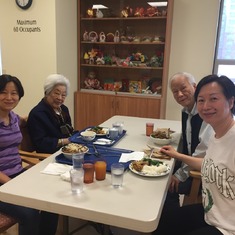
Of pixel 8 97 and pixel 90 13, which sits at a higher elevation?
pixel 90 13

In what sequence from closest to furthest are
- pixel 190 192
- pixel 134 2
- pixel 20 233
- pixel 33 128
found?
pixel 20 233
pixel 190 192
pixel 33 128
pixel 134 2

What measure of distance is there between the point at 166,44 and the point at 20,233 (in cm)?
295

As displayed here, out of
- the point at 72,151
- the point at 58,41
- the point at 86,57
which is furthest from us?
the point at 86,57

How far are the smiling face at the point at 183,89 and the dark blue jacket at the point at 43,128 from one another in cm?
99

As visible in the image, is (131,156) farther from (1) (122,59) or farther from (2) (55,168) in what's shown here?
(1) (122,59)

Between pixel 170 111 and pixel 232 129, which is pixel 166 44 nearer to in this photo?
pixel 170 111

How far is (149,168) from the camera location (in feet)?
4.54

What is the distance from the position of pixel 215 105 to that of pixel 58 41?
2.76 m

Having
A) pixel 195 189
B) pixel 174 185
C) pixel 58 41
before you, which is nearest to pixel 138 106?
pixel 58 41

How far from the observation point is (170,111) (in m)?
3.97

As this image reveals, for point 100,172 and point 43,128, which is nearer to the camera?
point 100,172

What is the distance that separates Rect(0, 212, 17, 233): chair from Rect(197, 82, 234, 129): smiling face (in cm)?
117

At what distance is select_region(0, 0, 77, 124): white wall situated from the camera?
3396mm

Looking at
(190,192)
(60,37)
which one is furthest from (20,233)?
(60,37)
